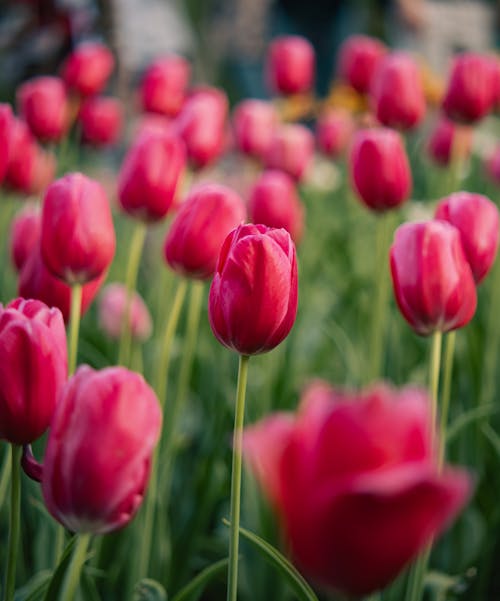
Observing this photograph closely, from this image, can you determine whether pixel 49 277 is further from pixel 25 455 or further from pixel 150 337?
pixel 150 337

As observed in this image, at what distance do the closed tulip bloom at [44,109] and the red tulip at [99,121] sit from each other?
49 cm

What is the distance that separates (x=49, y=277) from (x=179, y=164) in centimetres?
26

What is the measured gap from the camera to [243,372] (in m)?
0.55

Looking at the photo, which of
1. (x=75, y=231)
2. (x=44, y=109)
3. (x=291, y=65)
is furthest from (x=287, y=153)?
(x=75, y=231)

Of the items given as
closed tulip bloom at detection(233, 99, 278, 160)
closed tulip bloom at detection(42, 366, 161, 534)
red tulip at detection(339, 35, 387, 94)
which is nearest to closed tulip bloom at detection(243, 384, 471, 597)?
closed tulip bloom at detection(42, 366, 161, 534)

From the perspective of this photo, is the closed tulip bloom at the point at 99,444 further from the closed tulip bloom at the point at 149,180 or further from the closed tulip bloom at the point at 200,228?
the closed tulip bloom at the point at 149,180

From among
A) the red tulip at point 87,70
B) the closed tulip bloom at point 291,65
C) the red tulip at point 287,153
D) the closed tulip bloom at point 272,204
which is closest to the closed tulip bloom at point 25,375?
the closed tulip bloom at point 272,204

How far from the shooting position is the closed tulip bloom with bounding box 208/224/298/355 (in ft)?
1.81

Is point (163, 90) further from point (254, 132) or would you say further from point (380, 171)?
point (380, 171)

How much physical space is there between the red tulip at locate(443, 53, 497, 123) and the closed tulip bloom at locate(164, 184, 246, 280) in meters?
0.67

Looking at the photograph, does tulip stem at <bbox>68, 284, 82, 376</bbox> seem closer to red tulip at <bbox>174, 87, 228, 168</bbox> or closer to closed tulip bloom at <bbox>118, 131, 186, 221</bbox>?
closed tulip bloom at <bbox>118, 131, 186, 221</bbox>

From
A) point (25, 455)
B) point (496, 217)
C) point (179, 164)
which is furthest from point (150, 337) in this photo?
point (25, 455)

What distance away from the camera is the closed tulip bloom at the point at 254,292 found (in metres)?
0.55

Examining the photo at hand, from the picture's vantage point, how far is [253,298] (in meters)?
0.56
